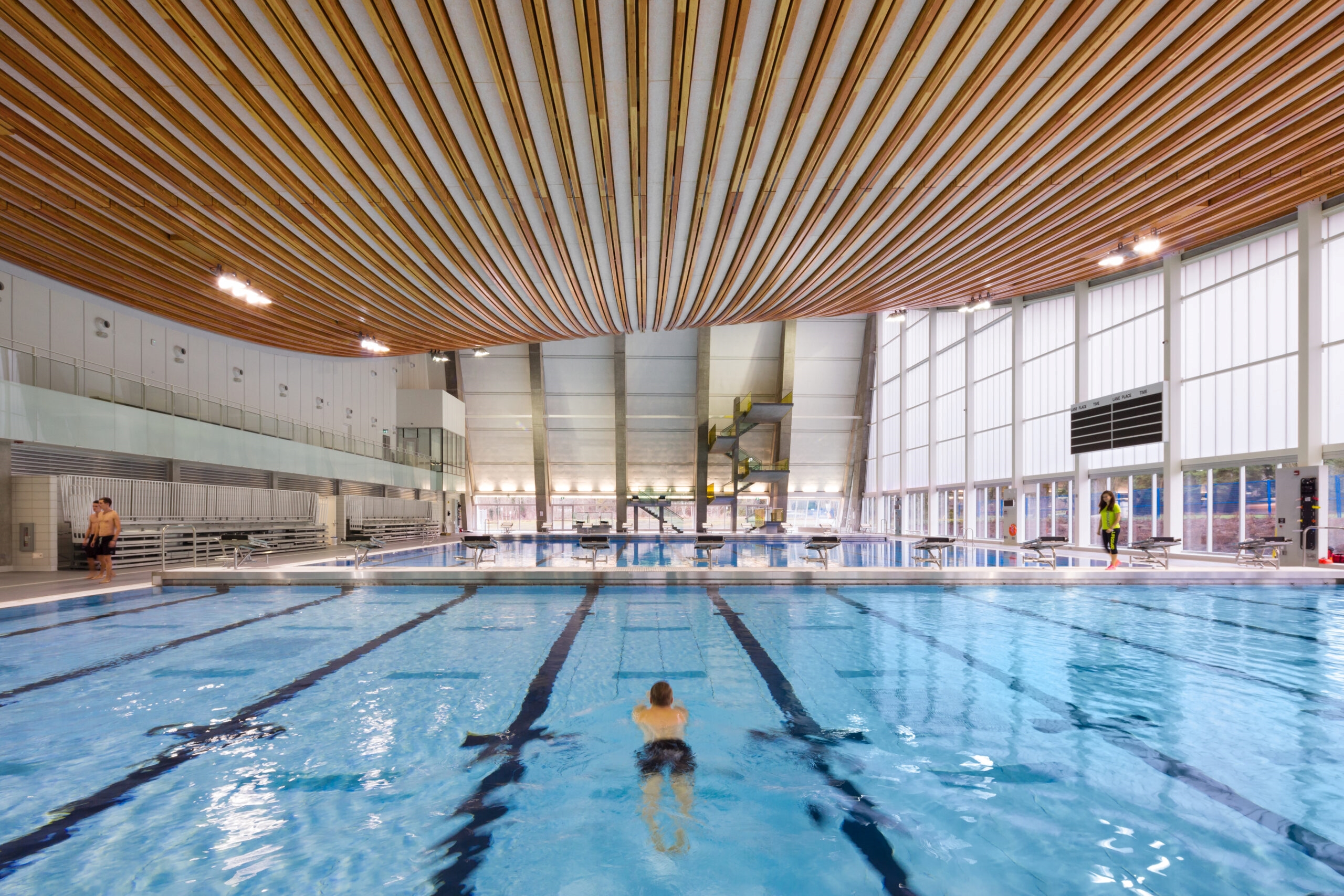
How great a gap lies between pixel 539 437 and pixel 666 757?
21.5 meters

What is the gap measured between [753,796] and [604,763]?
877 mm

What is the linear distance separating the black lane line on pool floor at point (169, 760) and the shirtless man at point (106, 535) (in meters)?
6.20

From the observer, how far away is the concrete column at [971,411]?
20125mm

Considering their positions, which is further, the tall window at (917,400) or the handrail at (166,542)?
the tall window at (917,400)

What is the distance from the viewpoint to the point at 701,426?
2378cm

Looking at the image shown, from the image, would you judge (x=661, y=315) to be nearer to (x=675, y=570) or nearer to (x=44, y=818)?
(x=675, y=570)

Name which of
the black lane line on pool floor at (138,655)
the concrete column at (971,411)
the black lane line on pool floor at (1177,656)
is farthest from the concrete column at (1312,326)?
the black lane line on pool floor at (138,655)

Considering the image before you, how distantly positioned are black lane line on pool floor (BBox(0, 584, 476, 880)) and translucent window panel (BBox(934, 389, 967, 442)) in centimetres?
1932

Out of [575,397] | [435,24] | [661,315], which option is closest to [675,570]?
[661,315]

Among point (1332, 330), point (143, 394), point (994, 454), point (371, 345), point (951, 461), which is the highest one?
point (371, 345)

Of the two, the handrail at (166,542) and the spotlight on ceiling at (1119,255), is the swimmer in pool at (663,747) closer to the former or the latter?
the spotlight on ceiling at (1119,255)

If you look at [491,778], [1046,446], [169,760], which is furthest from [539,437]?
[491,778]

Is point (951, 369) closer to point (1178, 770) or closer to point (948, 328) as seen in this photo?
point (948, 328)

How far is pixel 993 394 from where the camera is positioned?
63.5 ft
